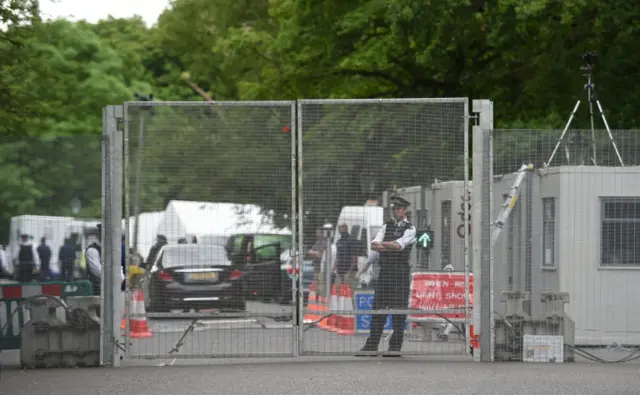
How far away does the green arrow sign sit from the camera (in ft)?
53.2

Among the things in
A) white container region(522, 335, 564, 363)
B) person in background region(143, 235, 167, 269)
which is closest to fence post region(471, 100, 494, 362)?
white container region(522, 335, 564, 363)

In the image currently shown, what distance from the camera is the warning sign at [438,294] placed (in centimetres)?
1609

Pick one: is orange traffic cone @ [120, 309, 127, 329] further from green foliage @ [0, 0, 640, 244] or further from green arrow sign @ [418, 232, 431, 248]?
green arrow sign @ [418, 232, 431, 248]

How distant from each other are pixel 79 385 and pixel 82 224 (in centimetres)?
240

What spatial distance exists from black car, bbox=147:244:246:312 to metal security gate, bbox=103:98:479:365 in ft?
0.06

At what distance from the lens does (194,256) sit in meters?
16.1

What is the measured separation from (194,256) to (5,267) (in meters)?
2.04

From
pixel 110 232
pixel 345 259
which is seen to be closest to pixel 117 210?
pixel 110 232

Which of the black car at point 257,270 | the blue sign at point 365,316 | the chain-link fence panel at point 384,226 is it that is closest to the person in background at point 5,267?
the black car at point 257,270

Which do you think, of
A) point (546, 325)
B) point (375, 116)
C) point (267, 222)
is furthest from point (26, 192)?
point (546, 325)

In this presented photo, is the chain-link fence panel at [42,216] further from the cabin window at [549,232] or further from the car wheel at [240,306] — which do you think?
the cabin window at [549,232]

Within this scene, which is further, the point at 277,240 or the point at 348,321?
the point at 277,240

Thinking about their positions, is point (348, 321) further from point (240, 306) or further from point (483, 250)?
point (483, 250)

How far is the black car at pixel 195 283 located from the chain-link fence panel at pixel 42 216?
0.83 meters
